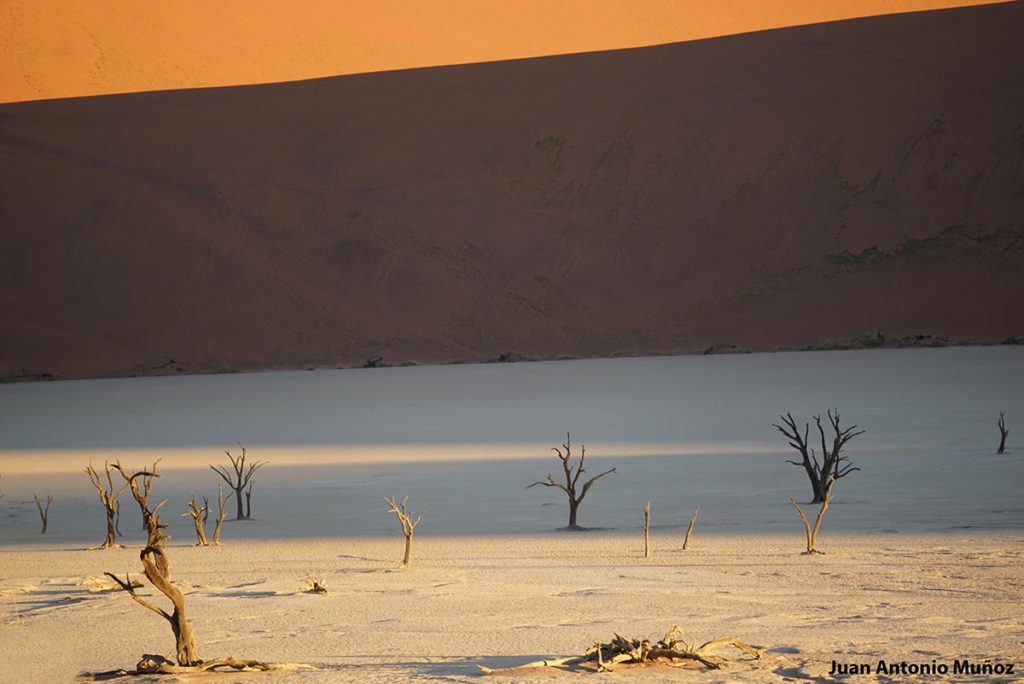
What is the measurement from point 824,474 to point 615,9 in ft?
157

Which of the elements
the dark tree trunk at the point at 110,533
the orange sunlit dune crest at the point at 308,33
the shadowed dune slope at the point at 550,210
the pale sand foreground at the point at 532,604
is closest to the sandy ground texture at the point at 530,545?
the pale sand foreground at the point at 532,604

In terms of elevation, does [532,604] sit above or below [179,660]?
above

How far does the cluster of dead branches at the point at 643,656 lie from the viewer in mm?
3959

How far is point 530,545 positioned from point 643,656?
2.91m

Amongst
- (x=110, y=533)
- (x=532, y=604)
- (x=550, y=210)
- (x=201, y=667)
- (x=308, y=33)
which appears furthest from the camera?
(x=308, y=33)

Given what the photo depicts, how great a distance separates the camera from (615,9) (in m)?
53.6

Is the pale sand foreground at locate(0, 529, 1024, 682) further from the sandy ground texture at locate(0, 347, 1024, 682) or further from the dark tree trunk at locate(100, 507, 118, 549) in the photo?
the dark tree trunk at locate(100, 507, 118, 549)

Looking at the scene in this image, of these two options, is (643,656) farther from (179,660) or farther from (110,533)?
(110,533)

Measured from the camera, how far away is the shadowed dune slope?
31234mm

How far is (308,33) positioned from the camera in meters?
49.5

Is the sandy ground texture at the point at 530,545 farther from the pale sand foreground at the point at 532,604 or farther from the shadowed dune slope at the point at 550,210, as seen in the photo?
the shadowed dune slope at the point at 550,210

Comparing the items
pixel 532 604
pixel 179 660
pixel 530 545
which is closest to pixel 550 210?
pixel 530 545

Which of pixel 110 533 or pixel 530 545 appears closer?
pixel 530 545

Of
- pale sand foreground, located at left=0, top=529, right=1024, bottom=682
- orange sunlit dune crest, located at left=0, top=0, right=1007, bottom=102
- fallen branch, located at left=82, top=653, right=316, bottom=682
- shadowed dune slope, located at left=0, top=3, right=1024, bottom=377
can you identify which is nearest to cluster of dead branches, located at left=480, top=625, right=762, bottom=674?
pale sand foreground, located at left=0, top=529, right=1024, bottom=682
